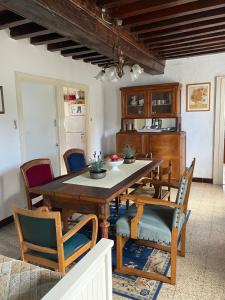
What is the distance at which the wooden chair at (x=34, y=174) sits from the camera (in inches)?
99.7

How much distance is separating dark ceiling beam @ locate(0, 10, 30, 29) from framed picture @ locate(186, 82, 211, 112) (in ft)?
10.3

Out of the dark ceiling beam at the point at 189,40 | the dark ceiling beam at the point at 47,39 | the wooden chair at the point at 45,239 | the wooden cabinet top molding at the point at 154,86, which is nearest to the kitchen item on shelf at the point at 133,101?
the wooden cabinet top molding at the point at 154,86

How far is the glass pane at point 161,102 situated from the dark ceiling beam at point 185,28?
1455mm

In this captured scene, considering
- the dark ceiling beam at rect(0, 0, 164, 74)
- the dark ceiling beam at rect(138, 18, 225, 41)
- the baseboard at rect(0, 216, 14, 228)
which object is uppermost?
the dark ceiling beam at rect(138, 18, 225, 41)

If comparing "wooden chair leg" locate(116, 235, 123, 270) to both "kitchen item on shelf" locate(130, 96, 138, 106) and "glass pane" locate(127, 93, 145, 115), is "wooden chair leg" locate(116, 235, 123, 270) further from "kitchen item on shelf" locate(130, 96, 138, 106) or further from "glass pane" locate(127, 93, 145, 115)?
"kitchen item on shelf" locate(130, 96, 138, 106)

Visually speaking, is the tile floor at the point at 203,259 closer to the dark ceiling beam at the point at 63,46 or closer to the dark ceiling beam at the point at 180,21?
the dark ceiling beam at the point at 180,21

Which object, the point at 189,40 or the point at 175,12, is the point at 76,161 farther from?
the point at 189,40

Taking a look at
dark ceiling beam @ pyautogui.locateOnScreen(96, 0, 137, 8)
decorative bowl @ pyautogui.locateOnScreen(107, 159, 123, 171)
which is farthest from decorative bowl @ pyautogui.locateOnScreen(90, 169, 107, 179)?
dark ceiling beam @ pyautogui.locateOnScreen(96, 0, 137, 8)

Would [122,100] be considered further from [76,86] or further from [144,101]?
[76,86]

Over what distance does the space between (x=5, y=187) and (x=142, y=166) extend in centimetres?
179

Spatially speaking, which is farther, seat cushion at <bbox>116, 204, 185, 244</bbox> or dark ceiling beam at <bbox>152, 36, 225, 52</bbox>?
dark ceiling beam at <bbox>152, 36, 225, 52</bbox>

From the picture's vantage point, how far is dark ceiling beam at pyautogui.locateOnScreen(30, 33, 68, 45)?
3.12 m

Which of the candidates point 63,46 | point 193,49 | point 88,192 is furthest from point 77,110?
point 88,192

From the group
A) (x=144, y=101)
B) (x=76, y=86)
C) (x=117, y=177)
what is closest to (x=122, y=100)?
(x=144, y=101)
